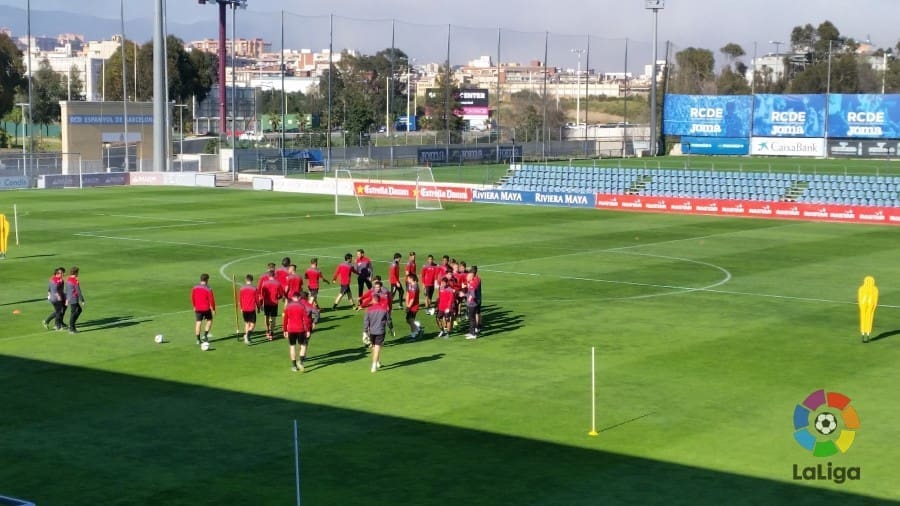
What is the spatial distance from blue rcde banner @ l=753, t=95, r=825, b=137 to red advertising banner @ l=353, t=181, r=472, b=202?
44295mm

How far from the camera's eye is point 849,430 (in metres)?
18.1

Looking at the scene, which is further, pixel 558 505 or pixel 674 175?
pixel 674 175

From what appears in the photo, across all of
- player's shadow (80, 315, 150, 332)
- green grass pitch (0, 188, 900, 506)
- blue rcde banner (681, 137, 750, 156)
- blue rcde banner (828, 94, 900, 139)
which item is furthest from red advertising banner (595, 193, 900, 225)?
blue rcde banner (681, 137, 750, 156)

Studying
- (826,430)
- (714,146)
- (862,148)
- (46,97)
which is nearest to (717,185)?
(862,148)

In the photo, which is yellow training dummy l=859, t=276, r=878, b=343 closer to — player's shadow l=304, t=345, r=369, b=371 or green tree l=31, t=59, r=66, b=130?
player's shadow l=304, t=345, r=369, b=371

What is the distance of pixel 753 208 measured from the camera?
5791 cm

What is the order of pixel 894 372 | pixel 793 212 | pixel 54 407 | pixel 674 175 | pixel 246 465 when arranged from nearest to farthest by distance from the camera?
1. pixel 246 465
2. pixel 54 407
3. pixel 894 372
4. pixel 793 212
5. pixel 674 175

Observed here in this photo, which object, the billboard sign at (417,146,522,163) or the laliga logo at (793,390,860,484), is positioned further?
the billboard sign at (417,146,522,163)

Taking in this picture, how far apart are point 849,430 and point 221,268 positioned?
78.1 feet

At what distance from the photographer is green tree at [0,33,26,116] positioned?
12600cm

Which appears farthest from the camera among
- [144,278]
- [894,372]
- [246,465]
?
[144,278]

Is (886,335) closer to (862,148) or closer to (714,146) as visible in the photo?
(862,148)

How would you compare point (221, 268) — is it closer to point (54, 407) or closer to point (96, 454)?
point (54, 407)

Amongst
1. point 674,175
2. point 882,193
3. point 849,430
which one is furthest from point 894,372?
point 674,175
